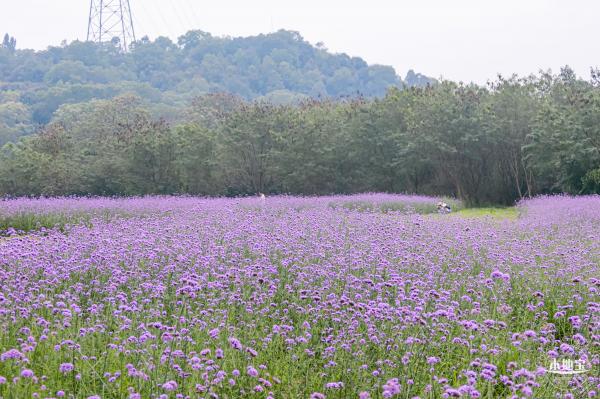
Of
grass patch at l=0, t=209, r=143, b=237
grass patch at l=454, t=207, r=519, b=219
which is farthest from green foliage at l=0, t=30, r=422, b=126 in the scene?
grass patch at l=0, t=209, r=143, b=237

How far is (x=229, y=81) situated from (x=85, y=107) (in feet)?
155

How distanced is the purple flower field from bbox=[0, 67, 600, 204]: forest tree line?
1745 centimetres

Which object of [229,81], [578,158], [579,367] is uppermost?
[229,81]

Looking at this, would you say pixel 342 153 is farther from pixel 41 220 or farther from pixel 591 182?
pixel 41 220

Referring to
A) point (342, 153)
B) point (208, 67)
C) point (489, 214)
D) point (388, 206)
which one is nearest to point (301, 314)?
point (489, 214)

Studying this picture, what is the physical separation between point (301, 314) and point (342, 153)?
24.9 meters

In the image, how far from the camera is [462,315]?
5195 mm

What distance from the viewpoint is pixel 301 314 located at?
569 centimetres

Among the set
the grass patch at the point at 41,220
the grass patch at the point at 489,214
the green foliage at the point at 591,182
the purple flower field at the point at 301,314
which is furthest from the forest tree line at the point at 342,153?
the purple flower field at the point at 301,314

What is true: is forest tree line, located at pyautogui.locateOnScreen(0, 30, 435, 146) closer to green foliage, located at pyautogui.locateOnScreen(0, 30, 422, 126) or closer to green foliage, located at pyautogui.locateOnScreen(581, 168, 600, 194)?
green foliage, located at pyautogui.locateOnScreen(0, 30, 422, 126)

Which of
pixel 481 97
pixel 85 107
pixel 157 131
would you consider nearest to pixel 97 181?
pixel 157 131

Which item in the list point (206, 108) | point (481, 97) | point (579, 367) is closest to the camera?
point (579, 367)

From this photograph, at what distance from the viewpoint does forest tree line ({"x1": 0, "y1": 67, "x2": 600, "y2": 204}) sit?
27.8 meters

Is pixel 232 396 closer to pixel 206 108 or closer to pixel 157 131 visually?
pixel 157 131
